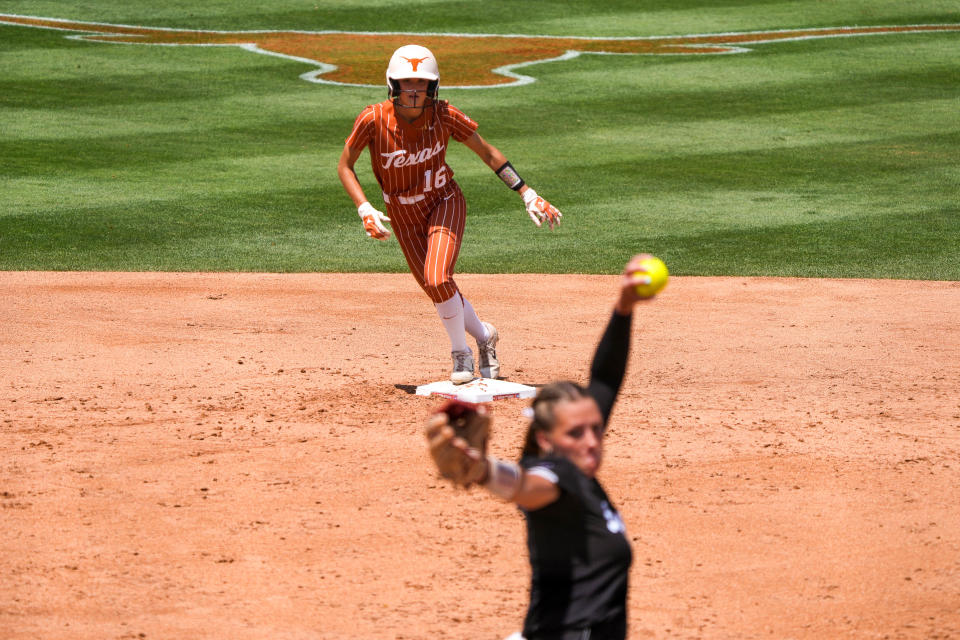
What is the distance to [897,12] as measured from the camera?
95.6 ft

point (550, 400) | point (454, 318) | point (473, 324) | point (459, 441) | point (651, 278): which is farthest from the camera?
point (473, 324)

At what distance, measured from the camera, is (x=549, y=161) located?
1720cm

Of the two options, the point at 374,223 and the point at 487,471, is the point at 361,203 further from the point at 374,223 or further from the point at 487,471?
the point at 487,471

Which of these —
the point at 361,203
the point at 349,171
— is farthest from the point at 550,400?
the point at 349,171

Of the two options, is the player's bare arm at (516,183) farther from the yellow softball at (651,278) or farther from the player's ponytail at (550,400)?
the player's ponytail at (550,400)

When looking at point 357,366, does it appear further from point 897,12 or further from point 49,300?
point 897,12

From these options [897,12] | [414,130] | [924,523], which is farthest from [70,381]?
[897,12]

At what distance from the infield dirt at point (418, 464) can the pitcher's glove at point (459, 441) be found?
6.45 ft

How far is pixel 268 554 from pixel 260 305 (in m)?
5.31

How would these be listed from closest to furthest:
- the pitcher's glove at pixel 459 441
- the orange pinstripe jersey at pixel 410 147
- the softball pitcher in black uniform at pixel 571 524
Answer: the pitcher's glove at pixel 459 441 → the softball pitcher in black uniform at pixel 571 524 → the orange pinstripe jersey at pixel 410 147

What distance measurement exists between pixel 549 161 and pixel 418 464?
33.5 ft

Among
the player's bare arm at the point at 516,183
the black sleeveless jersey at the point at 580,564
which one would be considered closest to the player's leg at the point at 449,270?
Answer: the player's bare arm at the point at 516,183

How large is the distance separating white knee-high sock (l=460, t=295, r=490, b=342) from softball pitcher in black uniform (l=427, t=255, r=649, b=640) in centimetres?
473

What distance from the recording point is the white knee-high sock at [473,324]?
8.98 metres
